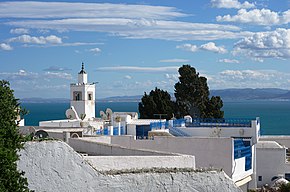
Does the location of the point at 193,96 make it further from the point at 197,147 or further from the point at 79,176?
the point at 79,176

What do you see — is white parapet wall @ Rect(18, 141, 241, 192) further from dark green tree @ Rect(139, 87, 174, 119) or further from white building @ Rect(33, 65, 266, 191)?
dark green tree @ Rect(139, 87, 174, 119)

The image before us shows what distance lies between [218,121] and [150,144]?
10.8m

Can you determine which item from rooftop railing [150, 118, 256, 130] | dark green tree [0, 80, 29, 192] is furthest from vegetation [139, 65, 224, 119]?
dark green tree [0, 80, 29, 192]

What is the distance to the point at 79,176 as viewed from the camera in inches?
618

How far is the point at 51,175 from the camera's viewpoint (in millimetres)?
15406

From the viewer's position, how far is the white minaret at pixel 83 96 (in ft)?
158

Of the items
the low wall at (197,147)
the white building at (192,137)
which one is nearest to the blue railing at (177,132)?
the white building at (192,137)

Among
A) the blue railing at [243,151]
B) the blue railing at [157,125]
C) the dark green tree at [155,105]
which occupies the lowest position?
the blue railing at [243,151]

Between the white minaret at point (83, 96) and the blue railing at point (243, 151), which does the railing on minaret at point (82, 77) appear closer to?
the white minaret at point (83, 96)

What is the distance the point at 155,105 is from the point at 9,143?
40557 mm

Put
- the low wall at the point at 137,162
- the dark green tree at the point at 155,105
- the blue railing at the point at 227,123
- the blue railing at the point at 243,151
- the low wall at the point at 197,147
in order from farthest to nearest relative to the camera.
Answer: the dark green tree at the point at 155,105 → the blue railing at the point at 227,123 → the blue railing at the point at 243,151 → the low wall at the point at 197,147 → the low wall at the point at 137,162

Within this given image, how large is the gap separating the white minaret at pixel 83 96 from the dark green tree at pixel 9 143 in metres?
32.7

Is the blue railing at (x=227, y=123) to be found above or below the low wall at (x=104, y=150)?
above

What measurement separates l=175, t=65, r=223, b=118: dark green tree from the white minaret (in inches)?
433
